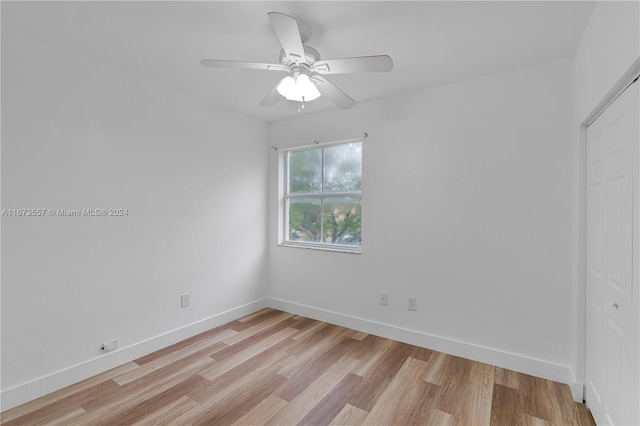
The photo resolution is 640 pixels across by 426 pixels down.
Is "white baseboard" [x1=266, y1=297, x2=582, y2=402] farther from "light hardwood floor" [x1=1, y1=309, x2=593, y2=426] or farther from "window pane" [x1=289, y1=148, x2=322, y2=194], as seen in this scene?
"window pane" [x1=289, y1=148, x2=322, y2=194]

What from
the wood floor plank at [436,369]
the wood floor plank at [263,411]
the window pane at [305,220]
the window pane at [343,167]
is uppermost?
the window pane at [343,167]

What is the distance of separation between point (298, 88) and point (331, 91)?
0.27m

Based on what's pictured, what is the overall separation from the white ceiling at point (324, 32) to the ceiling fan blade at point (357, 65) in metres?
0.27

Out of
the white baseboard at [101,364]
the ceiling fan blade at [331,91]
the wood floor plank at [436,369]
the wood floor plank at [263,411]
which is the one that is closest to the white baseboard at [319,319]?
the white baseboard at [101,364]

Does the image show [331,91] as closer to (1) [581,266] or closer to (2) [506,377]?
(1) [581,266]

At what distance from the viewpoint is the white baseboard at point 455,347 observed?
2.19 metres

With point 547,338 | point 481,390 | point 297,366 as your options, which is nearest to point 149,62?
point 297,366

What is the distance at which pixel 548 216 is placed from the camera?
224cm

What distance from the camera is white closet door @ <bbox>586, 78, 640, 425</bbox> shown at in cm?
129

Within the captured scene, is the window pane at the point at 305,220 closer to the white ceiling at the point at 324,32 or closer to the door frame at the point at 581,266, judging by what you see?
the white ceiling at the point at 324,32

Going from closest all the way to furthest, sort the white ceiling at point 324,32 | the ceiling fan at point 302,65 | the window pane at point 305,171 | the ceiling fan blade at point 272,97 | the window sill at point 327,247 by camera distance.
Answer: the ceiling fan at point 302,65 → the white ceiling at point 324,32 → the ceiling fan blade at point 272,97 → the window sill at point 327,247 → the window pane at point 305,171

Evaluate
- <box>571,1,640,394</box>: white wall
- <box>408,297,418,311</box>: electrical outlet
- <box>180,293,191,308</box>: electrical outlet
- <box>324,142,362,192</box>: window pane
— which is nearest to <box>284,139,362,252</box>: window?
<box>324,142,362,192</box>: window pane

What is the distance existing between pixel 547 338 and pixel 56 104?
4.04m

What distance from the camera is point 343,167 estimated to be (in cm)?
340
